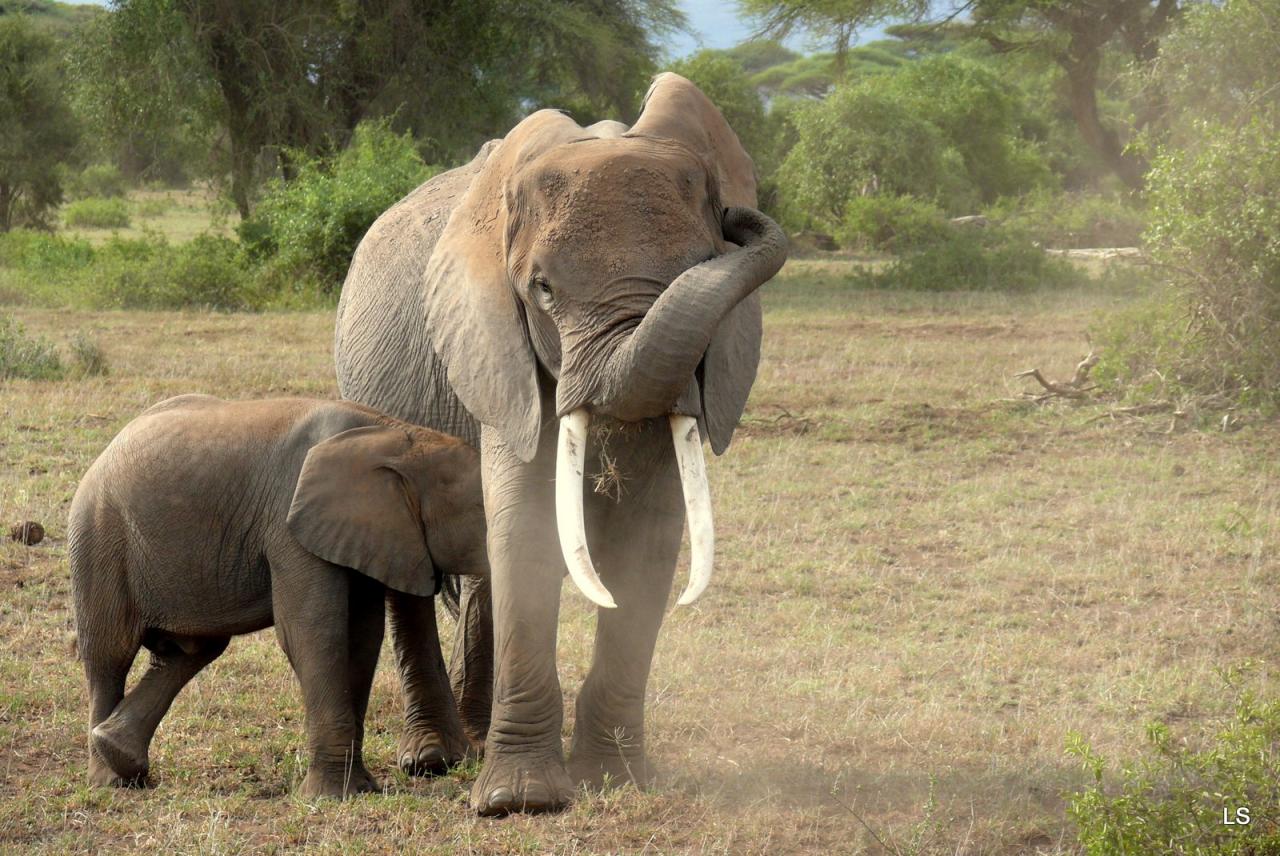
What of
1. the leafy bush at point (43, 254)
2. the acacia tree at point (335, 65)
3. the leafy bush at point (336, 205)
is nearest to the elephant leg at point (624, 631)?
the leafy bush at point (336, 205)

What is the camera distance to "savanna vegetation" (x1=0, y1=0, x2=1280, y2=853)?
14.6 feet

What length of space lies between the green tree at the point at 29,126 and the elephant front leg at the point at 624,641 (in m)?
25.4

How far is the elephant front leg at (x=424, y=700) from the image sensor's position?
16.5ft

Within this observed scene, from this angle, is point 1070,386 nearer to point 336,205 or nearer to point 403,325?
point 403,325

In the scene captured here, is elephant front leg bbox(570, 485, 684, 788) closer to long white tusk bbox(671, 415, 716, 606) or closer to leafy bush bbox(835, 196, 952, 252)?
long white tusk bbox(671, 415, 716, 606)

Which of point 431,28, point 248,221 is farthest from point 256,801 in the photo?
point 431,28

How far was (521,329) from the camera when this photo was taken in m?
4.23

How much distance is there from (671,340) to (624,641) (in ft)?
4.21

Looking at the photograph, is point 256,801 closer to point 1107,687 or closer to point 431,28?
point 1107,687

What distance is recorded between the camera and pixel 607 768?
15.3ft

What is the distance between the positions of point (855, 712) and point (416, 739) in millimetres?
1540

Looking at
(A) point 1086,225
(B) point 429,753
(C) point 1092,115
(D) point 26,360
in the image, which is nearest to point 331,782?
(B) point 429,753

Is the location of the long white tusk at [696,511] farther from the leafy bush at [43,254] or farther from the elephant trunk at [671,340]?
the leafy bush at [43,254]

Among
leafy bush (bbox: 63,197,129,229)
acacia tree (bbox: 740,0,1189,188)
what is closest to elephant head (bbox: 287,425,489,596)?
acacia tree (bbox: 740,0,1189,188)
